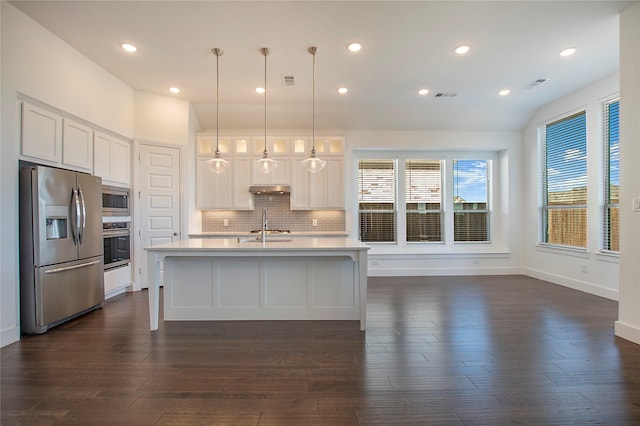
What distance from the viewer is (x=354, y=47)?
355cm

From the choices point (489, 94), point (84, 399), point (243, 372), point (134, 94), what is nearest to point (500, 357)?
point (243, 372)

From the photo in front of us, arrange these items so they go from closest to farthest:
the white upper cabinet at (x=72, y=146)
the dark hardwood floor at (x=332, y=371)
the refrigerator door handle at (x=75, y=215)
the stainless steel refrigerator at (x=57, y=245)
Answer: the dark hardwood floor at (x=332, y=371) → the stainless steel refrigerator at (x=57, y=245) → the white upper cabinet at (x=72, y=146) → the refrigerator door handle at (x=75, y=215)

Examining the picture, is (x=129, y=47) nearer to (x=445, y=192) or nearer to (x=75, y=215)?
(x=75, y=215)

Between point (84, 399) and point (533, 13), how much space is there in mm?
4710

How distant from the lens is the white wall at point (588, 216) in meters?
4.48

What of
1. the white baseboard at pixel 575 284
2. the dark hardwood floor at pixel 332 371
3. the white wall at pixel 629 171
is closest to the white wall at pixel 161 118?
the dark hardwood floor at pixel 332 371

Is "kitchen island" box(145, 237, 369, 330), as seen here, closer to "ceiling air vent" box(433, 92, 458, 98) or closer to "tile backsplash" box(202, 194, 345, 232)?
"tile backsplash" box(202, 194, 345, 232)

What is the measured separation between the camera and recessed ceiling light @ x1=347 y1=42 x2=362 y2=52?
3.49m

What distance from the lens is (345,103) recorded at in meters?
5.34

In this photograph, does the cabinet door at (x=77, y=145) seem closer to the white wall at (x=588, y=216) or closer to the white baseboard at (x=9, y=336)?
the white baseboard at (x=9, y=336)

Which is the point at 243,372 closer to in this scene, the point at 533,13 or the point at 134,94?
the point at 533,13

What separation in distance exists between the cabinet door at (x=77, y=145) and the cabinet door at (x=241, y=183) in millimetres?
2197

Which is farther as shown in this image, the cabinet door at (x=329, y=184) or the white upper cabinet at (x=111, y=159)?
the cabinet door at (x=329, y=184)

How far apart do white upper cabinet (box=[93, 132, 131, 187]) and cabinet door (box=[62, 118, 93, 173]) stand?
9cm
